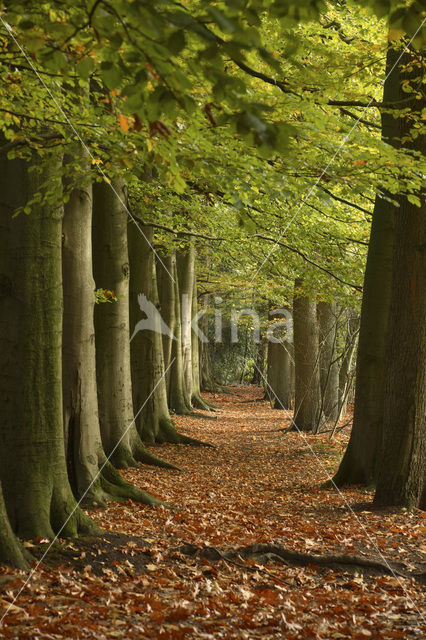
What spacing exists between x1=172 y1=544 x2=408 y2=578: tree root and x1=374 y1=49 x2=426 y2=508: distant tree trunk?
1.85m

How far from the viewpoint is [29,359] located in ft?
17.1

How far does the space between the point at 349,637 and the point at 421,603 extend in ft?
3.20

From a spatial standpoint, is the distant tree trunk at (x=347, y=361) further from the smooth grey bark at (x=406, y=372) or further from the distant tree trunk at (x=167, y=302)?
the smooth grey bark at (x=406, y=372)

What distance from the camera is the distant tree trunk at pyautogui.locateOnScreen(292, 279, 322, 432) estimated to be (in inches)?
647

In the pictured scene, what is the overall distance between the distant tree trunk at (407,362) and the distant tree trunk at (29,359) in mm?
3858

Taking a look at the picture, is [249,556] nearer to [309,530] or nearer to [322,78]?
[309,530]

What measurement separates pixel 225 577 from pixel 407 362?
10.9 feet

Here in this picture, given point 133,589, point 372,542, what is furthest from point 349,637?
point 372,542

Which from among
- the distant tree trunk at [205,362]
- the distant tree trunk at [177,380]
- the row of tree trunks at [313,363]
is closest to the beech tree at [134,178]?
the row of tree trunks at [313,363]

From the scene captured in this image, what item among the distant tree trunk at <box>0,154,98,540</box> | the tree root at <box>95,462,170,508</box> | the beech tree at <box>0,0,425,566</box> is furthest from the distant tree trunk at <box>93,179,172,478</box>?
the distant tree trunk at <box>0,154,98,540</box>

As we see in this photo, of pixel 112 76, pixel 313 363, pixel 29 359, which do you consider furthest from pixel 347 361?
pixel 112 76

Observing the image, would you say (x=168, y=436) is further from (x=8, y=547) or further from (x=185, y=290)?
(x=8, y=547)

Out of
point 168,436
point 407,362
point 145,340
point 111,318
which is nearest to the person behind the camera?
point 407,362

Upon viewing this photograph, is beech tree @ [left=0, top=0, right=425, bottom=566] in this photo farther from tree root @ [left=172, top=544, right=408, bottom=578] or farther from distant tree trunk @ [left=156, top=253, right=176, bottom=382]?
distant tree trunk @ [left=156, top=253, right=176, bottom=382]
